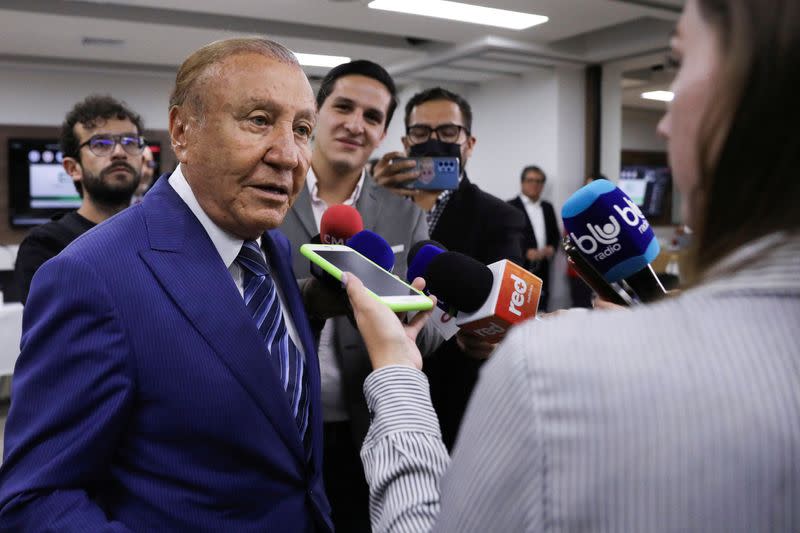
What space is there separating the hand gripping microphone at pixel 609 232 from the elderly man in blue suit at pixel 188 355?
51 centimetres

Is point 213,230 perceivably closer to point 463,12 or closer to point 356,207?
point 356,207

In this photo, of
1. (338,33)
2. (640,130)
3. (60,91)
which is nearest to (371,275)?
(338,33)

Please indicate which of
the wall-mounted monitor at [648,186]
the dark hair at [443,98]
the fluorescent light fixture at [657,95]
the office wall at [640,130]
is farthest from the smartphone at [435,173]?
the office wall at [640,130]

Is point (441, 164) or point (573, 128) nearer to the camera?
point (441, 164)

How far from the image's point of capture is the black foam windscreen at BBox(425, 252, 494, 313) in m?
1.18

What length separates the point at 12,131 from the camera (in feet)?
23.7

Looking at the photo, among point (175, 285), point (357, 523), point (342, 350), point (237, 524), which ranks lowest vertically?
point (357, 523)

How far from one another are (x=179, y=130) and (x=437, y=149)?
119 cm

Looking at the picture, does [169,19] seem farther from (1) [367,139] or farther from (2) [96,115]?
(1) [367,139]

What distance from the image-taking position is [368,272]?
1.19m

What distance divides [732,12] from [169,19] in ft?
19.4

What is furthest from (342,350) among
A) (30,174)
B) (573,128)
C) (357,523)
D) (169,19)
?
(30,174)

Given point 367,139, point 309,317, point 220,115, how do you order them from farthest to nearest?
point 367,139, point 309,317, point 220,115

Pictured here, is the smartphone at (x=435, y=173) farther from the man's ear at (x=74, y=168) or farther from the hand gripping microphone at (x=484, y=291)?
the man's ear at (x=74, y=168)
